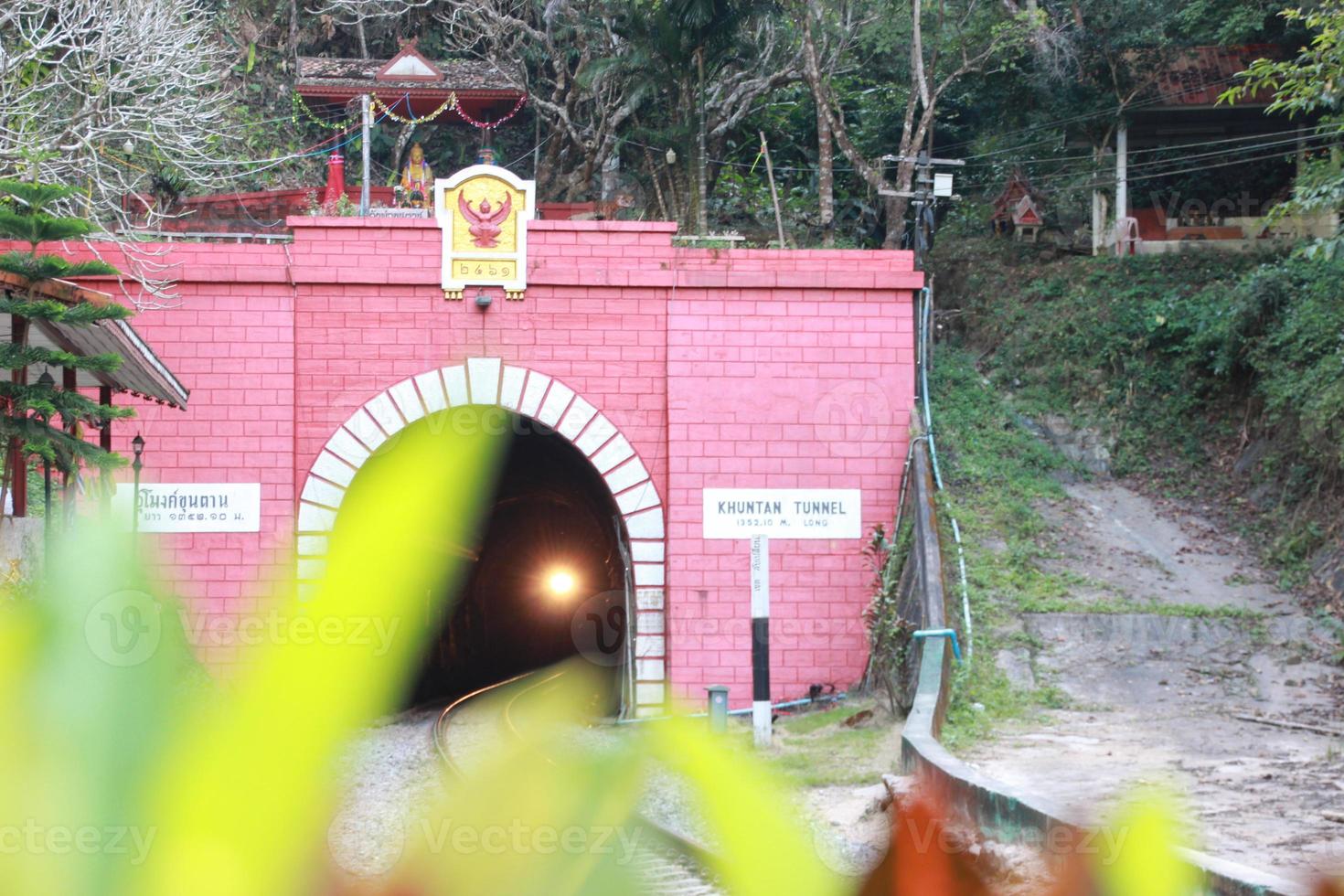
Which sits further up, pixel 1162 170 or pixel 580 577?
pixel 1162 170

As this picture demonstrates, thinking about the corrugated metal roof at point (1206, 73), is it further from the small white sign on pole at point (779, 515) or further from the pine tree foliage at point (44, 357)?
the pine tree foliage at point (44, 357)

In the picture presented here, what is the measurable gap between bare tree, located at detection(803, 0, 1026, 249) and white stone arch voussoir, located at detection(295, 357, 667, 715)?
258 inches

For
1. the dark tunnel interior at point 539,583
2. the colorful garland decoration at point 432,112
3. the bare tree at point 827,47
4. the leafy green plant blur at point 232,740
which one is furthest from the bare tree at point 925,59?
the leafy green plant blur at point 232,740

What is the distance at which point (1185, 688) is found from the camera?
12.7m

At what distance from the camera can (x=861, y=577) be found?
16.0 metres

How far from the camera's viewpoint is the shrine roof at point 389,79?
76.8 ft

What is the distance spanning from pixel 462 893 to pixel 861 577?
15.2 metres

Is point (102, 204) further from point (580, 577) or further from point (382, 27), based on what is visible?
point (382, 27)

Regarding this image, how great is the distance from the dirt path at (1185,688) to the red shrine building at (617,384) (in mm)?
2589

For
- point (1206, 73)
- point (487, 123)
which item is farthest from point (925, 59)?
point (487, 123)

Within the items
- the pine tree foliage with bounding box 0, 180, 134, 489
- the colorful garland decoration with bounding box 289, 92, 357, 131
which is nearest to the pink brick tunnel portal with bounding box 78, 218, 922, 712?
the pine tree foliage with bounding box 0, 180, 134, 489

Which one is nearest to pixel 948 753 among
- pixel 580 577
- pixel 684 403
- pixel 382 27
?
pixel 684 403

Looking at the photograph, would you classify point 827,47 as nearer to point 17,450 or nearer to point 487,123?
point 487,123

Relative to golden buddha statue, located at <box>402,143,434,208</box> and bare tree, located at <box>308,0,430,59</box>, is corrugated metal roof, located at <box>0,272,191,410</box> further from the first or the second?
bare tree, located at <box>308,0,430,59</box>
